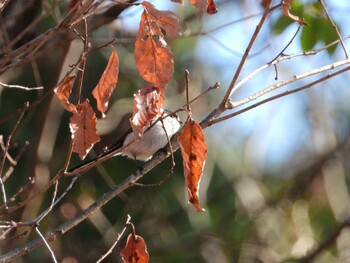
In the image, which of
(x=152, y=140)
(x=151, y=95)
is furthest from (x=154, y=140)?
(x=151, y=95)

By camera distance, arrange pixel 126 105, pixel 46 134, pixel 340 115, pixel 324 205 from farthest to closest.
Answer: pixel 340 115 → pixel 324 205 → pixel 126 105 → pixel 46 134

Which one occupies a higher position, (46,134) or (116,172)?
(46,134)

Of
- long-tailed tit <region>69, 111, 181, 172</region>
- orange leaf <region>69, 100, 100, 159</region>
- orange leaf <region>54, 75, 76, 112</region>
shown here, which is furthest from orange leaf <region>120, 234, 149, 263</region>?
long-tailed tit <region>69, 111, 181, 172</region>

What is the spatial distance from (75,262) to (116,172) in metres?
1.31

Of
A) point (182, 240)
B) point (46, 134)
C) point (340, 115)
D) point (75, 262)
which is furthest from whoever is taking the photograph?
point (340, 115)

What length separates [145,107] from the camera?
89.8 inches

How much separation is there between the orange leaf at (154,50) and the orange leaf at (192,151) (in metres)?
0.18

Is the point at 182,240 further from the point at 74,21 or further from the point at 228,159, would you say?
the point at 74,21

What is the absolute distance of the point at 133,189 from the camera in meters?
7.13

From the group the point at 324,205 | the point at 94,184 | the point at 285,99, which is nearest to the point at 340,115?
the point at 285,99

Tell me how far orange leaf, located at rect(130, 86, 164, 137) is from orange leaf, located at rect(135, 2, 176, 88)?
70 millimetres

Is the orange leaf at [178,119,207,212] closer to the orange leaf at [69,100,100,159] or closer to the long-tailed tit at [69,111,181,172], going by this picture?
the orange leaf at [69,100,100,159]

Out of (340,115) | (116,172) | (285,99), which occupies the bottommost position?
(340,115)

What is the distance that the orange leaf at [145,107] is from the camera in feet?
7.40
